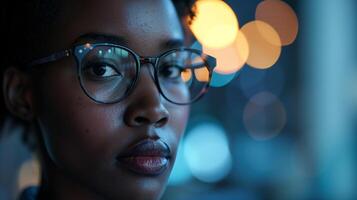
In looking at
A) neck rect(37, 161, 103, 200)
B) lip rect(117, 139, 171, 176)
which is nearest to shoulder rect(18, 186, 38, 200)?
neck rect(37, 161, 103, 200)

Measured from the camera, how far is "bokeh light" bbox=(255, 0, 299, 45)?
198 inches

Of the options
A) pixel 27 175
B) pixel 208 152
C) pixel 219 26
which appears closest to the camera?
pixel 27 175

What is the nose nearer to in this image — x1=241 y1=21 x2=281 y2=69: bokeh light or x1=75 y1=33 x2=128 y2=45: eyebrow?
x1=75 y1=33 x2=128 y2=45: eyebrow

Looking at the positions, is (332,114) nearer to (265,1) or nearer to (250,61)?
(250,61)

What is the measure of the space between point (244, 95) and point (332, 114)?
1451mm

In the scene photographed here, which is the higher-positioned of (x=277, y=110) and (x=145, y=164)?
(x=277, y=110)

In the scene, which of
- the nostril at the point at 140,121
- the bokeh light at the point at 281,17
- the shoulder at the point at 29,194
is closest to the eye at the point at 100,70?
the nostril at the point at 140,121

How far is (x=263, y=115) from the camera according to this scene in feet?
18.4

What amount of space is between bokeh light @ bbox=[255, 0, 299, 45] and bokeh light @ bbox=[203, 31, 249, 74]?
34 centimetres

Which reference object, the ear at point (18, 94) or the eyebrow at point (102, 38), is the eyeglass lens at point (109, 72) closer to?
the eyebrow at point (102, 38)

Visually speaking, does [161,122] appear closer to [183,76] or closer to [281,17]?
[183,76]

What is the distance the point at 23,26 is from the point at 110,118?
1.15 ft

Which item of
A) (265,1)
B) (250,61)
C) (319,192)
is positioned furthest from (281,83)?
(319,192)

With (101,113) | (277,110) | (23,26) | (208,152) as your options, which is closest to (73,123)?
(101,113)
